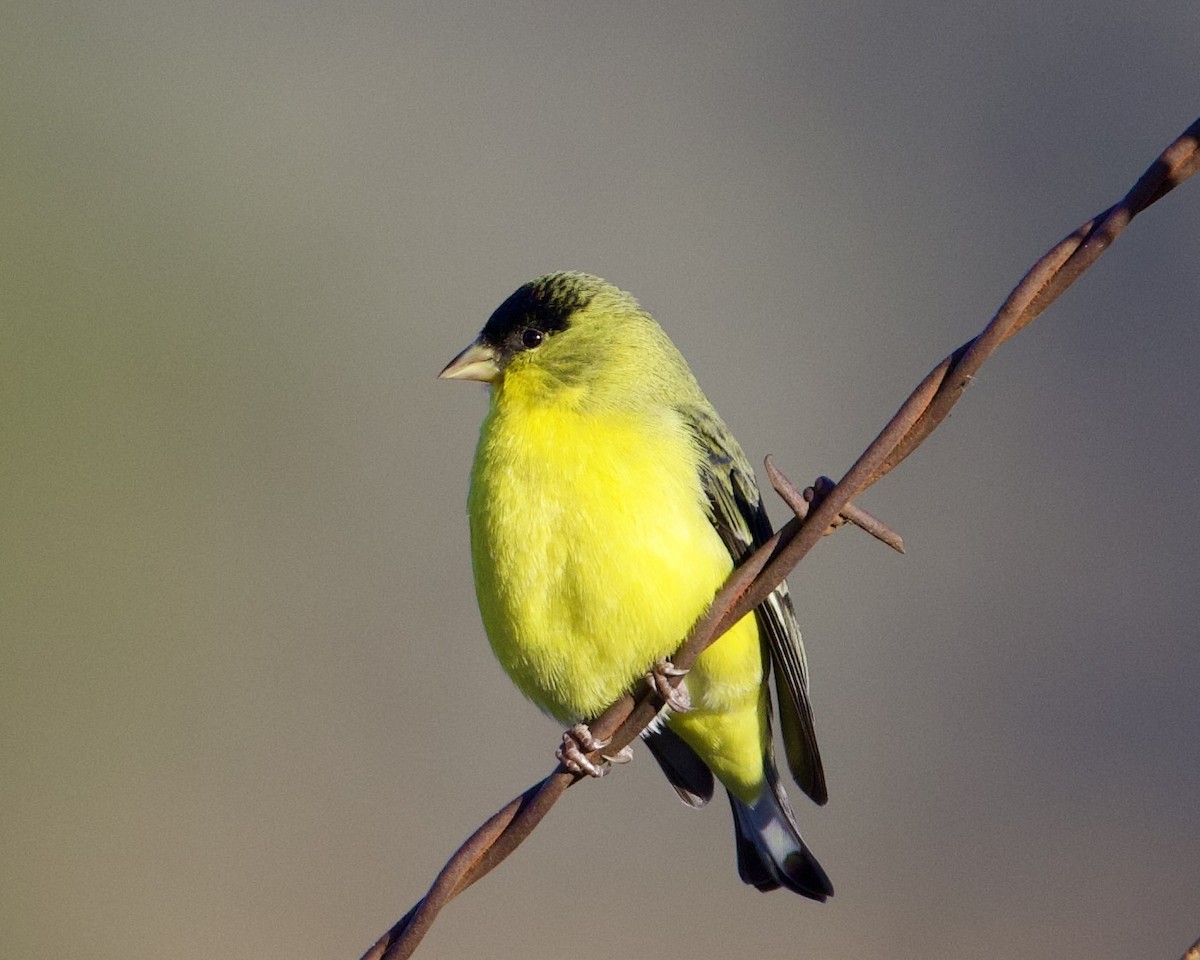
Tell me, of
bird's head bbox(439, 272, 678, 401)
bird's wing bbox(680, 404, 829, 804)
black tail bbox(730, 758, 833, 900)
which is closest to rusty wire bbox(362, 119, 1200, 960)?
bird's wing bbox(680, 404, 829, 804)

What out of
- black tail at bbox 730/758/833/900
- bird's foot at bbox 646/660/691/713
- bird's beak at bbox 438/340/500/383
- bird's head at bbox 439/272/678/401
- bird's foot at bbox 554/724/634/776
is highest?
bird's head at bbox 439/272/678/401

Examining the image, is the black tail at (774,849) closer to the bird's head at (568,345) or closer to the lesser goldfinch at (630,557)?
the lesser goldfinch at (630,557)

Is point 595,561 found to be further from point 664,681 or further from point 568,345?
point 568,345

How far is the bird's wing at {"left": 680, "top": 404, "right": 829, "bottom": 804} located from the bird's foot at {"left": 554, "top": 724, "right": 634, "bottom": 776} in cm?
44

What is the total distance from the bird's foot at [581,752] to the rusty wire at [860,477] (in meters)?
0.51

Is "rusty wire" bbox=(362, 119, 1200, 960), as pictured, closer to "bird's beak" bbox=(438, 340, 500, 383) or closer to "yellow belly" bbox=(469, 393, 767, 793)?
"yellow belly" bbox=(469, 393, 767, 793)

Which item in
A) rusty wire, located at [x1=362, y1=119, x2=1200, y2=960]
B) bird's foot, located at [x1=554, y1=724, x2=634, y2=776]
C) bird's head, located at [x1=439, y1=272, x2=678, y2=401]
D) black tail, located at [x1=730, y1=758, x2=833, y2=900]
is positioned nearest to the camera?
rusty wire, located at [x1=362, y1=119, x2=1200, y2=960]

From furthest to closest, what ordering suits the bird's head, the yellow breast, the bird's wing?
the bird's head
the bird's wing
the yellow breast

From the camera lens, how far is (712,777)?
4059 millimetres

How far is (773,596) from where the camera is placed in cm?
327

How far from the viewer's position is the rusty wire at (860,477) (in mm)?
2023

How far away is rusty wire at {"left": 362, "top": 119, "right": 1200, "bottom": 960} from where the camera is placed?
2.02 m

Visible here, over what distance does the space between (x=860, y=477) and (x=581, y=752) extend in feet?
3.81

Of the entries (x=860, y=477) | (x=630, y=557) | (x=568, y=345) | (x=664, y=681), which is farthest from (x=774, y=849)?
(x=860, y=477)
